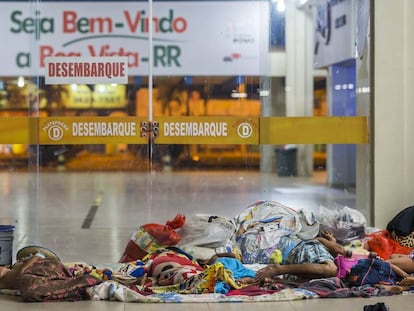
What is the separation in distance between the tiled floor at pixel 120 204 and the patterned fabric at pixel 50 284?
3.5 inches

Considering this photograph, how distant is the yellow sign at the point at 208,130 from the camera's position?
789cm

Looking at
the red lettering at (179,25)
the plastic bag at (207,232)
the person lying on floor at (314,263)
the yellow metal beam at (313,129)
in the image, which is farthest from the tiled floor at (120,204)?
the red lettering at (179,25)

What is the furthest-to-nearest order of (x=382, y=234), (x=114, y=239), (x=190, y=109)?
(x=190, y=109)
(x=114, y=239)
(x=382, y=234)

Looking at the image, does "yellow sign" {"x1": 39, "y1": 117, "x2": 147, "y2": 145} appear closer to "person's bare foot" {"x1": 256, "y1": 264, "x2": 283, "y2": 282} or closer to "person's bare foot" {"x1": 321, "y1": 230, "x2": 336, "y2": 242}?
"person's bare foot" {"x1": 321, "y1": 230, "x2": 336, "y2": 242}

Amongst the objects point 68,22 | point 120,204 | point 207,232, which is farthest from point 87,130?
point 68,22

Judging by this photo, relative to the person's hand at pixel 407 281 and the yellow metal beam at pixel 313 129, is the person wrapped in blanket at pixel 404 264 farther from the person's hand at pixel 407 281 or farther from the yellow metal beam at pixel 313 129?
the yellow metal beam at pixel 313 129

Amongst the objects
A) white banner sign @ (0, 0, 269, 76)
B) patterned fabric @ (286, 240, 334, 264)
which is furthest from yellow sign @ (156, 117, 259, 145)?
white banner sign @ (0, 0, 269, 76)

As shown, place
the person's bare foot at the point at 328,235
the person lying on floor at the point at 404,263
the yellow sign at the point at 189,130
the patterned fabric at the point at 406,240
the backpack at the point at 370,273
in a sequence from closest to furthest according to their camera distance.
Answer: the backpack at the point at 370,273
the person lying on floor at the point at 404,263
the person's bare foot at the point at 328,235
the patterned fabric at the point at 406,240
the yellow sign at the point at 189,130

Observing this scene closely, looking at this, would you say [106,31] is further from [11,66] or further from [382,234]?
[382,234]

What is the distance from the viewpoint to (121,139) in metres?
7.91

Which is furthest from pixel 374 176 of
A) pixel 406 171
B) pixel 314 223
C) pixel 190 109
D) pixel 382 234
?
pixel 190 109

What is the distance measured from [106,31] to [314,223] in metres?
10.6

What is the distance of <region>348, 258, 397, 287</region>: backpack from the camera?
6059mm

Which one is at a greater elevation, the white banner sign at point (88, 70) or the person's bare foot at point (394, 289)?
the white banner sign at point (88, 70)
